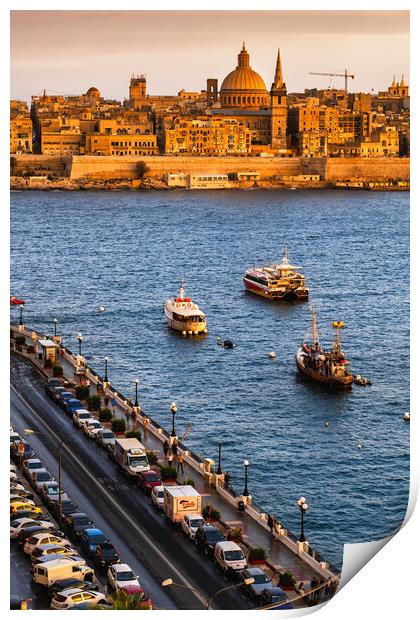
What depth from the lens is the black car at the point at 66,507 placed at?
7848 mm

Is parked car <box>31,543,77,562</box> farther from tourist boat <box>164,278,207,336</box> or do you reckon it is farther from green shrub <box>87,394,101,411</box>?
tourist boat <box>164,278,207,336</box>

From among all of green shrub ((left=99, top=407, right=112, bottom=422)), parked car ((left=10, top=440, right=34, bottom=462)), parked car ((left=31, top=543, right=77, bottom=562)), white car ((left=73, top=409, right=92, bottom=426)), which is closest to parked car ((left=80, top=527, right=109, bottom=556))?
parked car ((left=31, top=543, right=77, bottom=562))

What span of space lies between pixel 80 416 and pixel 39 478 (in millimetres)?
1574

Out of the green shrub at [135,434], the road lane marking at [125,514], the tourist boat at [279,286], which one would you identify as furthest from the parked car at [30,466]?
the tourist boat at [279,286]

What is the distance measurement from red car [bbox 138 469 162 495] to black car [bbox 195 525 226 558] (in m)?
0.88

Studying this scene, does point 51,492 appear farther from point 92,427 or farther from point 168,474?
point 92,427

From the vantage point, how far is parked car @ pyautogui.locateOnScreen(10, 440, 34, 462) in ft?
28.9

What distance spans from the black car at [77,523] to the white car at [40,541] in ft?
0.99
